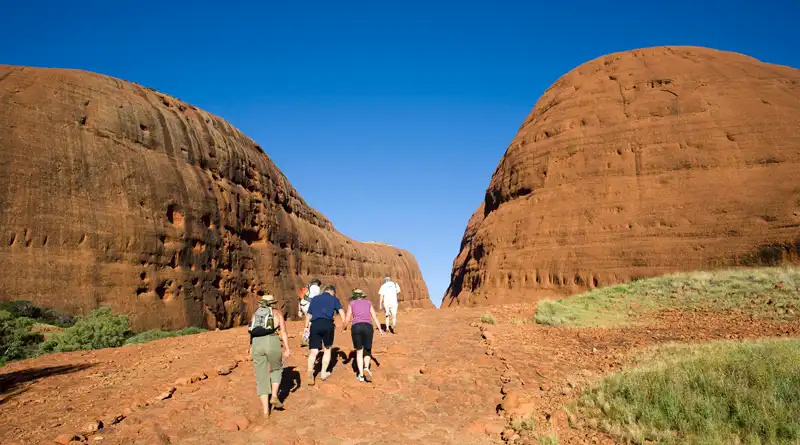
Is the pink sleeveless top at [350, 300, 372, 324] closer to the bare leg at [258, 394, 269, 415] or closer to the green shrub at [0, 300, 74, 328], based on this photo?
the bare leg at [258, 394, 269, 415]

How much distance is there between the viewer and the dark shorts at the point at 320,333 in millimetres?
8766

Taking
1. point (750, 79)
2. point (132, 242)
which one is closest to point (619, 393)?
point (132, 242)

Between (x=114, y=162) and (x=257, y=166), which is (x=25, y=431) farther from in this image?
(x=257, y=166)

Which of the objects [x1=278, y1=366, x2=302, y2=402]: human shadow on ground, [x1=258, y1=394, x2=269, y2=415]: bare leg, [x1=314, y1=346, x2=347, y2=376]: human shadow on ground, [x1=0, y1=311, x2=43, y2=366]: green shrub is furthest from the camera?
[x1=0, y1=311, x2=43, y2=366]: green shrub

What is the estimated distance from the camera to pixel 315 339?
8.87 meters

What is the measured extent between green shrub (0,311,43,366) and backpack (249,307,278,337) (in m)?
11.1

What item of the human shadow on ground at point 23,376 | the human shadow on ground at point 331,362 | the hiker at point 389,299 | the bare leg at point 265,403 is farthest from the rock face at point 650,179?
the human shadow on ground at point 23,376

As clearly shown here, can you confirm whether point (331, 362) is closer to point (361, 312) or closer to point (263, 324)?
point (361, 312)

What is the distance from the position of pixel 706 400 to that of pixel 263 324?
658 cm

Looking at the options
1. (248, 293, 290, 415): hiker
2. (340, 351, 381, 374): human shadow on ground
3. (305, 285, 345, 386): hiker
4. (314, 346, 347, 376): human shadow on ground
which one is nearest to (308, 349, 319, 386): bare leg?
(305, 285, 345, 386): hiker

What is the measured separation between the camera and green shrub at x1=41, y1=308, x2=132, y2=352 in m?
15.1

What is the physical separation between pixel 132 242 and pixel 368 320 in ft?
68.4

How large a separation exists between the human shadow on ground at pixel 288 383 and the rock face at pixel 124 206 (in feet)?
56.4

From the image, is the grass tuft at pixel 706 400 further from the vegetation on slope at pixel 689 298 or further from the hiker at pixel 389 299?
the vegetation on slope at pixel 689 298
